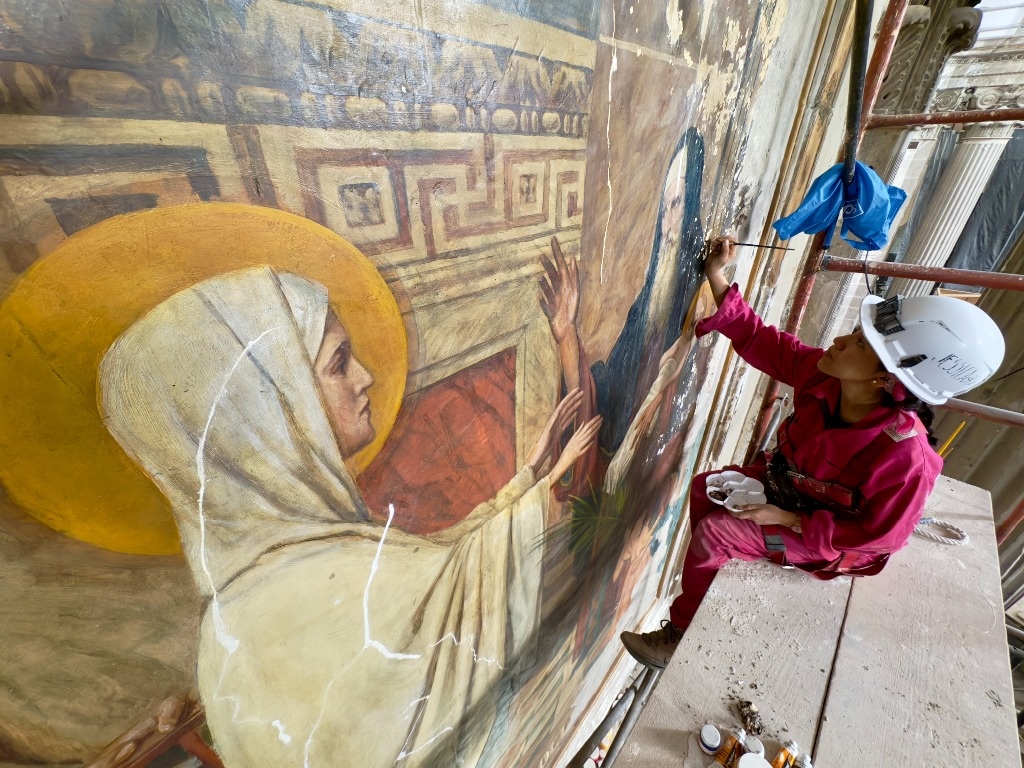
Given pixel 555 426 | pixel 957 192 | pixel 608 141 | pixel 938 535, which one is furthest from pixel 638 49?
pixel 957 192

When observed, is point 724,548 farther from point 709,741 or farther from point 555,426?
point 555,426

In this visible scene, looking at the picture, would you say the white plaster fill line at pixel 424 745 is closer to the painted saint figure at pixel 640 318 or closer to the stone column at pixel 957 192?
the painted saint figure at pixel 640 318

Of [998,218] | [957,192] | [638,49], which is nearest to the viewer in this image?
[638,49]

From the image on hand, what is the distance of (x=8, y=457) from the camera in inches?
14.8

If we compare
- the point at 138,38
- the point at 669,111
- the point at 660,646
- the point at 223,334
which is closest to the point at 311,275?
A: the point at 223,334

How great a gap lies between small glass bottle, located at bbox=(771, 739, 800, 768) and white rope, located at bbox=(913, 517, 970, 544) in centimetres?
119

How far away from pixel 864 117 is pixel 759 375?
1.43 m

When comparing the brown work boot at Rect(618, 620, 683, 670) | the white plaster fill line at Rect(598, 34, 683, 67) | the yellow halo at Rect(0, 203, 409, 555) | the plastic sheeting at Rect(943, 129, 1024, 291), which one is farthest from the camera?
the plastic sheeting at Rect(943, 129, 1024, 291)

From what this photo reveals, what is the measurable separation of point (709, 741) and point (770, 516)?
2.56 feet

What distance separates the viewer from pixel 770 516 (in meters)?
1.58

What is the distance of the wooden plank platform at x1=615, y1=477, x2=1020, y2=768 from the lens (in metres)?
1.07

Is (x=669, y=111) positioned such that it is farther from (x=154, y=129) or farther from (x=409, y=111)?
(x=154, y=129)

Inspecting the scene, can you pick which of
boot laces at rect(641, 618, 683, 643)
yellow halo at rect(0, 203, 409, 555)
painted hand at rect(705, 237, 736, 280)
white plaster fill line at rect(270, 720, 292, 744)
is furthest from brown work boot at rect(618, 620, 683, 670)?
yellow halo at rect(0, 203, 409, 555)

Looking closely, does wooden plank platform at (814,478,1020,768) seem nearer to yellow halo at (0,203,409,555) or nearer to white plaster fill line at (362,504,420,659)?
white plaster fill line at (362,504,420,659)
